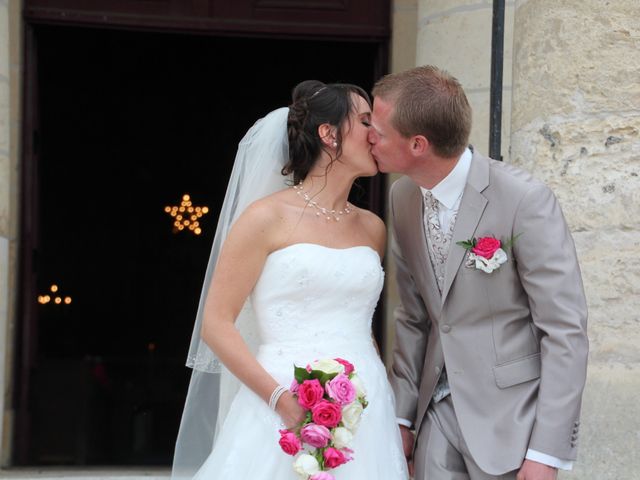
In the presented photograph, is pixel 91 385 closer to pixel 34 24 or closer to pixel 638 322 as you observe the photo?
pixel 34 24

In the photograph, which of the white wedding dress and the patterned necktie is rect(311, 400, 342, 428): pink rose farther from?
the patterned necktie

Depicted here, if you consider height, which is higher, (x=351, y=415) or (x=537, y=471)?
(x=351, y=415)

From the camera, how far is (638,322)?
392cm

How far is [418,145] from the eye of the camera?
3023 mm

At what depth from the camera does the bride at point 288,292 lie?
3.05 m

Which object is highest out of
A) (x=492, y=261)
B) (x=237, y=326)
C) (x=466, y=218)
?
(x=466, y=218)

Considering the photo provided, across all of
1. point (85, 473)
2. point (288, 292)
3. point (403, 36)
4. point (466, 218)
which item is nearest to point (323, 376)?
point (288, 292)

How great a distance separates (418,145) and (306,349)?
2.52 feet

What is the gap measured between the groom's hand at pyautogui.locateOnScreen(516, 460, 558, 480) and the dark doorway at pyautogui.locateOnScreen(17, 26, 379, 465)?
4.33 metres

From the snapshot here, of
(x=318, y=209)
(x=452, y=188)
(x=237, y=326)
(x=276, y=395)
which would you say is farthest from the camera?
(x=237, y=326)

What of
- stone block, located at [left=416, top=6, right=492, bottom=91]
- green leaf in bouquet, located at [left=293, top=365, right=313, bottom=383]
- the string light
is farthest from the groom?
the string light

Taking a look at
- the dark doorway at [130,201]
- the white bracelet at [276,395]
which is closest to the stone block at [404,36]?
the dark doorway at [130,201]

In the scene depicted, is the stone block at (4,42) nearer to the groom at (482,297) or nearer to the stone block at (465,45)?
the stone block at (465,45)

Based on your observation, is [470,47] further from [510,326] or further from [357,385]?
[357,385]
